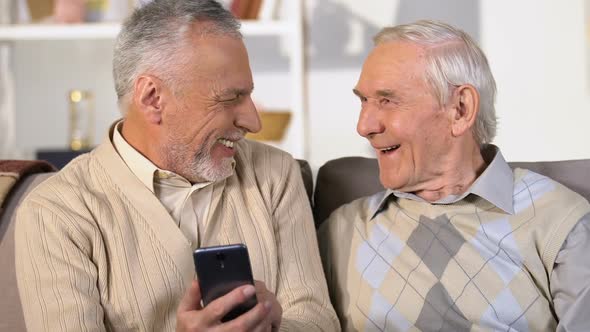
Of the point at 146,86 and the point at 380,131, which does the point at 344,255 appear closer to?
the point at 380,131

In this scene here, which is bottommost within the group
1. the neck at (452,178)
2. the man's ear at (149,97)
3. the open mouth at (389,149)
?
the neck at (452,178)

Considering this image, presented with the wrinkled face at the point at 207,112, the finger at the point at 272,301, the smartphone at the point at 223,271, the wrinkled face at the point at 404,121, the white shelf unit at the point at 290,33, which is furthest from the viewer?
the white shelf unit at the point at 290,33

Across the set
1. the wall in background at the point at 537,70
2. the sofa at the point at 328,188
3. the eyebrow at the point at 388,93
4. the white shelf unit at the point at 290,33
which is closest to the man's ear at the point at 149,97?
the sofa at the point at 328,188

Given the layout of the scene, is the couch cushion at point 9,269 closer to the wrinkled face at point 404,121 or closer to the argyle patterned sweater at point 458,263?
the argyle patterned sweater at point 458,263

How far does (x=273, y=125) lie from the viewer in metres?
3.61

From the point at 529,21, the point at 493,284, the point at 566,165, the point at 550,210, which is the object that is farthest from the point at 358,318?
the point at 529,21

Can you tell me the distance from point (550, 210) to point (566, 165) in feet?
0.79

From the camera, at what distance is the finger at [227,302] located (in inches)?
59.2

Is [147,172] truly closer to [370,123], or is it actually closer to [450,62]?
[370,123]

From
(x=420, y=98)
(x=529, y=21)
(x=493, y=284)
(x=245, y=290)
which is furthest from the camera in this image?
(x=529, y=21)

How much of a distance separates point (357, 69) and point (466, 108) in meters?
1.96

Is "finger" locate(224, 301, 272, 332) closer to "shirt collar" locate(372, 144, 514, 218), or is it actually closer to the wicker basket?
"shirt collar" locate(372, 144, 514, 218)

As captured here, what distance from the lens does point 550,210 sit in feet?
6.05

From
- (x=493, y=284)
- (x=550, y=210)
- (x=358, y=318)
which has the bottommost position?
(x=358, y=318)
